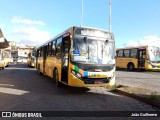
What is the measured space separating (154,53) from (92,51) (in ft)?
59.1

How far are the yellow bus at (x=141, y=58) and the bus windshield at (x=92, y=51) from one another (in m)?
16.4

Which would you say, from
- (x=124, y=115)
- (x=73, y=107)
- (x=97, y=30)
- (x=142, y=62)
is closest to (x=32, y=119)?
(x=73, y=107)

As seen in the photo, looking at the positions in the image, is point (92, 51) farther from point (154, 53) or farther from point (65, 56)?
point (154, 53)

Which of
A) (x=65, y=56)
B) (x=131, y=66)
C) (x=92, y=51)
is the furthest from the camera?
(x=131, y=66)

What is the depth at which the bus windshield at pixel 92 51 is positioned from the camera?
10500 mm

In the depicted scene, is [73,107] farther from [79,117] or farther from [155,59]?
[155,59]

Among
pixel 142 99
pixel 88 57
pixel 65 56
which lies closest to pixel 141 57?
pixel 65 56

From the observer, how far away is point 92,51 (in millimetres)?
10781

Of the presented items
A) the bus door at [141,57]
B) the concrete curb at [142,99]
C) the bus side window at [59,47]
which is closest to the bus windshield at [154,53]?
the bus door at [141,57]

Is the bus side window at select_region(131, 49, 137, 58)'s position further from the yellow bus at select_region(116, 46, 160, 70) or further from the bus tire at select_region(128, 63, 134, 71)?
the bus tire at select_region(128, 63, 134, 71)

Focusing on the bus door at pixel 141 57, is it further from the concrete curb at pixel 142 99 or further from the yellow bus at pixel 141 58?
the concrete curb at pixel 142 99

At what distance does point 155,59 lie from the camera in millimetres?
26828

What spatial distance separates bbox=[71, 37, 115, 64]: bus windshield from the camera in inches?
413

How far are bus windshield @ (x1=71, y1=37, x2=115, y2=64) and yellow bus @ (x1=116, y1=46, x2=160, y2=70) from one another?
53.7ft
